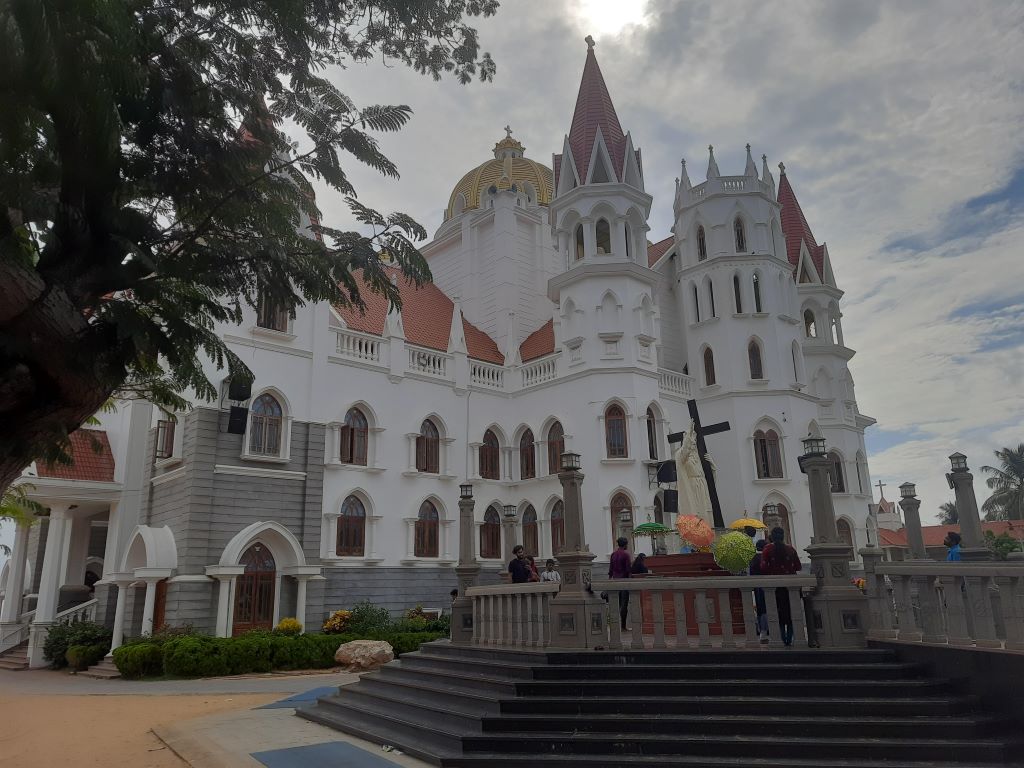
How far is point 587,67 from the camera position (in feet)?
105

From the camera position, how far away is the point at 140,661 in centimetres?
1758

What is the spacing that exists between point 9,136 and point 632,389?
22.2 metres

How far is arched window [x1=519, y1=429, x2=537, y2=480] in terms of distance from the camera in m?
27.7

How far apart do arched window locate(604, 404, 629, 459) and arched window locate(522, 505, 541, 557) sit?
373 cm

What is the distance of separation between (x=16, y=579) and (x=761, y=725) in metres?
25.3

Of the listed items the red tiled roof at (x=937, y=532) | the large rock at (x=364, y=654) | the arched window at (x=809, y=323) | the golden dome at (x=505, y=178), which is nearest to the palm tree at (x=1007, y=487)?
the red tiled roof at (x=937, y=532)

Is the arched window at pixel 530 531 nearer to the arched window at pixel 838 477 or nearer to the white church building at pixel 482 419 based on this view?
the white church building at pixel 482 419

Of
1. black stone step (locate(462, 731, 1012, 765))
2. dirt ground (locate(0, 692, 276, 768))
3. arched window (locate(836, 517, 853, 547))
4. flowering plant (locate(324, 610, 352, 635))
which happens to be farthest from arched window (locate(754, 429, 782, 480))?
black stone step (locate(462, 731, 1012, 765))

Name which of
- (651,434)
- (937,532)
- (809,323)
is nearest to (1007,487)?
(937,532)

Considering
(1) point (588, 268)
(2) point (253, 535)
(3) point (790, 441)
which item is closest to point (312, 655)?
(2) point (253, 535)

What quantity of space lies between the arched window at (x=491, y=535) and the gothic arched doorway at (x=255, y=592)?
311 inches

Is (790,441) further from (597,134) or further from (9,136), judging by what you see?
(9,136)

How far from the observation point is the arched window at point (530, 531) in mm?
27016

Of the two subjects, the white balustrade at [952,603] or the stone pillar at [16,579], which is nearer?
the white balustrade at [952,603]
